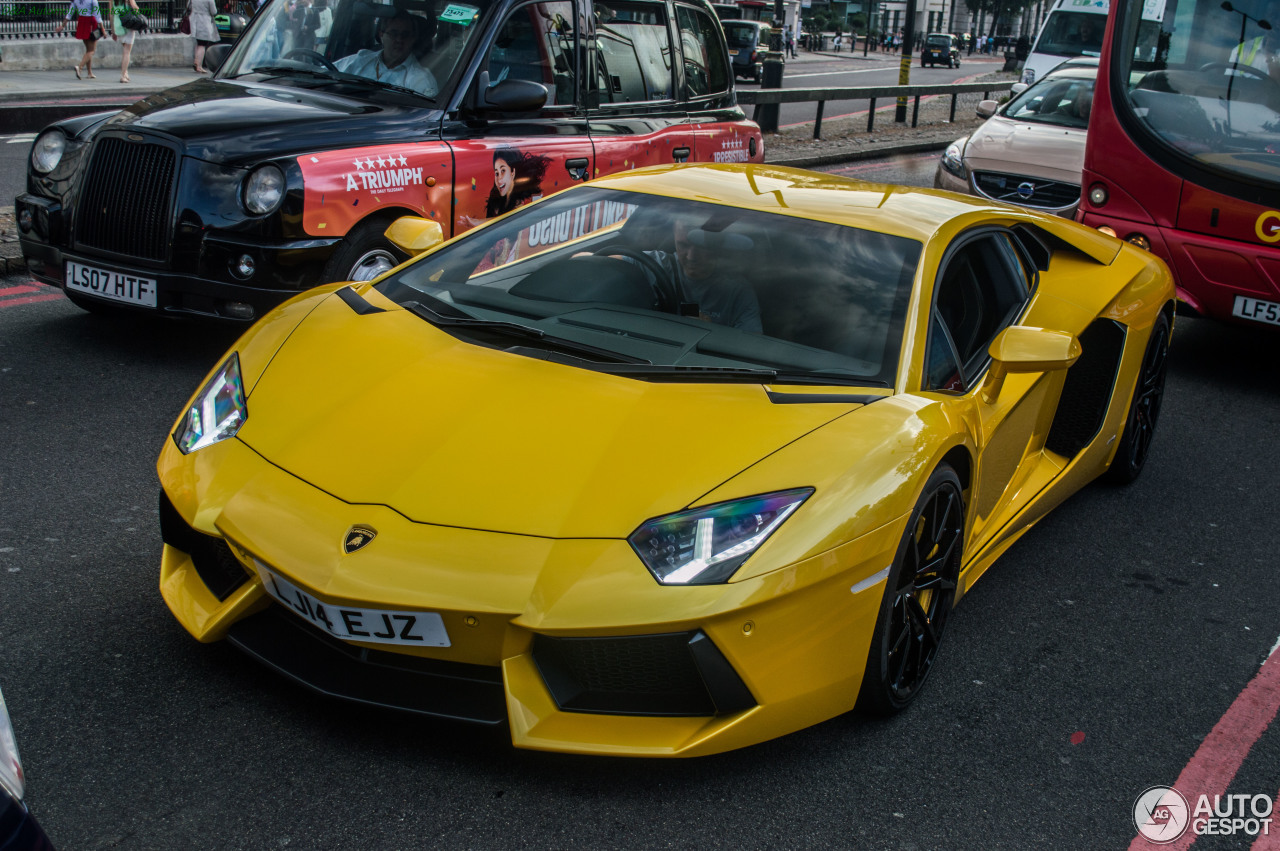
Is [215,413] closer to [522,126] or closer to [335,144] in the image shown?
[335,144]

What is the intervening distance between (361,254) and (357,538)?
3258 millimetres

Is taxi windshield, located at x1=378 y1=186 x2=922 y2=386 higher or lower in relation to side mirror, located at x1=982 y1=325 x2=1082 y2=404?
higher

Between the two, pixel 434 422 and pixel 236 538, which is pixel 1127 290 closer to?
pixel 434 422

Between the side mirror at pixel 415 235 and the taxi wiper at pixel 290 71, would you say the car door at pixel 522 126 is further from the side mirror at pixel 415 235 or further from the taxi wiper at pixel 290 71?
the side mirror at pixel 415 235

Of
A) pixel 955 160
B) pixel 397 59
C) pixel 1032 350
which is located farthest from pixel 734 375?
pixel 955 160

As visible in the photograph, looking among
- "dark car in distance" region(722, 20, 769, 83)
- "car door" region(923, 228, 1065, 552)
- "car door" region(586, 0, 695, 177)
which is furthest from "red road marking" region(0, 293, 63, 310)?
"dark car in distance" region(722, 20, 769, 83)

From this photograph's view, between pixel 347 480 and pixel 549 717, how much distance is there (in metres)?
0.74

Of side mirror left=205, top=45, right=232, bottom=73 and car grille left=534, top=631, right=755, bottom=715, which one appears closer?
car grille left=534, top=631, right=755, bottom=715

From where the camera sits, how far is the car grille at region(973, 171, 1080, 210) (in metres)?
10.1

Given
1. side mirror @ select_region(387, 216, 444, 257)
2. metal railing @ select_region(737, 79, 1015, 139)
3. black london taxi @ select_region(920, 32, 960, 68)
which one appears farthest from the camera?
black london taxi @ select_region(920, 32, 960, 68)

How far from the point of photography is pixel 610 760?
2797 millimetres

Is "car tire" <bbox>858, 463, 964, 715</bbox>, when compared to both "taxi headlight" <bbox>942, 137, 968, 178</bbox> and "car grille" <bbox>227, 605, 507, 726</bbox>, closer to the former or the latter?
"car grille" <bbox>227, 605, 507, 726</bbox>

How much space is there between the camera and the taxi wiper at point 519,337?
324 cm

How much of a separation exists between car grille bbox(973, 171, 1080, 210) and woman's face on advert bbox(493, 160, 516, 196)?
17.4 ft
